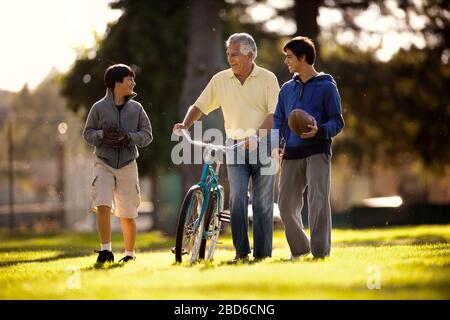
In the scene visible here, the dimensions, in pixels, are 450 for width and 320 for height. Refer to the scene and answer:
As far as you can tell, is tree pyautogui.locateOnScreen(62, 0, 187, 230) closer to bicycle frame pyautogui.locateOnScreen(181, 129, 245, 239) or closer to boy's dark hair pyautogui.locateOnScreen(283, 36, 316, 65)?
bicycle frame pyautogui.locateOnScreen(181, 129, 245, 239)

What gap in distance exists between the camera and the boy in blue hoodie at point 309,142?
7.52 meters

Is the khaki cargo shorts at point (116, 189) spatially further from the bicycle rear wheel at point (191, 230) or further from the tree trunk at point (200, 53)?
the tree trunk at point (200, 53)

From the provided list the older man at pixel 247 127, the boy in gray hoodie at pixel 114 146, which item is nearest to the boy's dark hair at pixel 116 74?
the boy in gray hoodie at pixel 114 146

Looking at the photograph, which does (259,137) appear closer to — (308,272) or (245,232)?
(245,232)

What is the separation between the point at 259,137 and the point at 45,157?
48587mm

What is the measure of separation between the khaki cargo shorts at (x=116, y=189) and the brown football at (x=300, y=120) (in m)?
1.72

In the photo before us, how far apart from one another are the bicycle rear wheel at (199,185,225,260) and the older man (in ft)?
0.44

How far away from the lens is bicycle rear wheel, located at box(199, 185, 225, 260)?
8000 mm

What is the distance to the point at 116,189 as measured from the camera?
8430 mm

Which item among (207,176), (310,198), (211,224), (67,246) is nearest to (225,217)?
(211,224)

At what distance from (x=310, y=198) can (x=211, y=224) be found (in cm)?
98

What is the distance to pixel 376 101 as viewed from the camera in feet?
88.0
